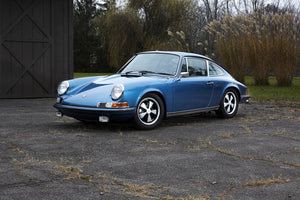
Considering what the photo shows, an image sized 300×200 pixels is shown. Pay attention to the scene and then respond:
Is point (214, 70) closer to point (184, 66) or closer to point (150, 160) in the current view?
point (184, 66)

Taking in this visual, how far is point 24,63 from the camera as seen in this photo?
12391mm

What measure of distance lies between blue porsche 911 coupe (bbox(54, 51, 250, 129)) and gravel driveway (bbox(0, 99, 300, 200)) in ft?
1.03

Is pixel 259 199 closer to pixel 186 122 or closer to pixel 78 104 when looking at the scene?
pixel 78 104

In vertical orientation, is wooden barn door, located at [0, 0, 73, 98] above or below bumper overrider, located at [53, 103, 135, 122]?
above

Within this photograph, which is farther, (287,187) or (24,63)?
(24,63)

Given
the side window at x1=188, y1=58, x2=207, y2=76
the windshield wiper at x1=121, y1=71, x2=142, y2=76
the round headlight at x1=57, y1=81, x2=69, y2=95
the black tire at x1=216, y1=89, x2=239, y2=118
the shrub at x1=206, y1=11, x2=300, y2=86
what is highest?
the shrub at x1=206, y1=11, x2=300, y2=86

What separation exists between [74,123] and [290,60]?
1105 cm

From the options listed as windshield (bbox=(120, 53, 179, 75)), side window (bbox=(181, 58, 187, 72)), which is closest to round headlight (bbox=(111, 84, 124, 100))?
windshield (bbox=(120, 53, 179, 75))

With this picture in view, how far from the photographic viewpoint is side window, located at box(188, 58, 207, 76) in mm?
7543

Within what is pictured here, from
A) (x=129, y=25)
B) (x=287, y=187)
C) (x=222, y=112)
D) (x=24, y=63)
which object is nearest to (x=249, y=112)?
(x=222, y=112)

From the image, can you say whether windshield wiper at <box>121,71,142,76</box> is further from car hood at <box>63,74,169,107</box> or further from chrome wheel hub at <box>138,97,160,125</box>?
chrome wheel hub at <box>138,97,160,125</box>

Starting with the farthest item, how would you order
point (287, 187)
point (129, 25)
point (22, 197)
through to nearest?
point (129, 25) → point (287, 187) → point (22, 197)

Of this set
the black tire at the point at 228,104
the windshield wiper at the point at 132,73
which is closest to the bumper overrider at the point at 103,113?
the windshield wiper at the point at 132,73

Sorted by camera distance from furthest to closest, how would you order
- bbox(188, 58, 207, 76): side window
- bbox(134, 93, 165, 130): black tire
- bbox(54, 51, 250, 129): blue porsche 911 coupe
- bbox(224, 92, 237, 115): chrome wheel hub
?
bbox(224, 92, 237, 115): chrome wheel hub < bbox(188, 58, 207, 76): side window < bbox(134, 93, 165, 130): black tire < bbox(54, 51, 250, 129): blue porsche 911 coupe
